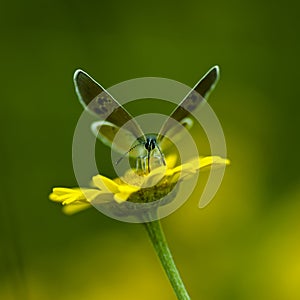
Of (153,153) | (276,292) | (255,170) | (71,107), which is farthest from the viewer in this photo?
(71,107)

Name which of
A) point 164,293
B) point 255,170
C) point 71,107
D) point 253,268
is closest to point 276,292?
point 253,268

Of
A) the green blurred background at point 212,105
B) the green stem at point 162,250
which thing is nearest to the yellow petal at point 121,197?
the green stem at point 162,250

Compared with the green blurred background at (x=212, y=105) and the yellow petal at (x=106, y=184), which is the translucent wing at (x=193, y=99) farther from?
the green blurred background at (x=212, y=105)

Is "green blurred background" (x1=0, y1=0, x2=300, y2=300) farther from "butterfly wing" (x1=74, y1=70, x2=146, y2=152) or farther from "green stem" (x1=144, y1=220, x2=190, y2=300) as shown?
"green stem" (x1=144, y1=220, x2=190, y2=300)

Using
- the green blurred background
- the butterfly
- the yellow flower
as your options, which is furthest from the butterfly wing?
the green blurred background

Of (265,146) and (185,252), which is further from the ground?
(265,146)

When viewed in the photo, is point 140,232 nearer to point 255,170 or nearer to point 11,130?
point 255,170
